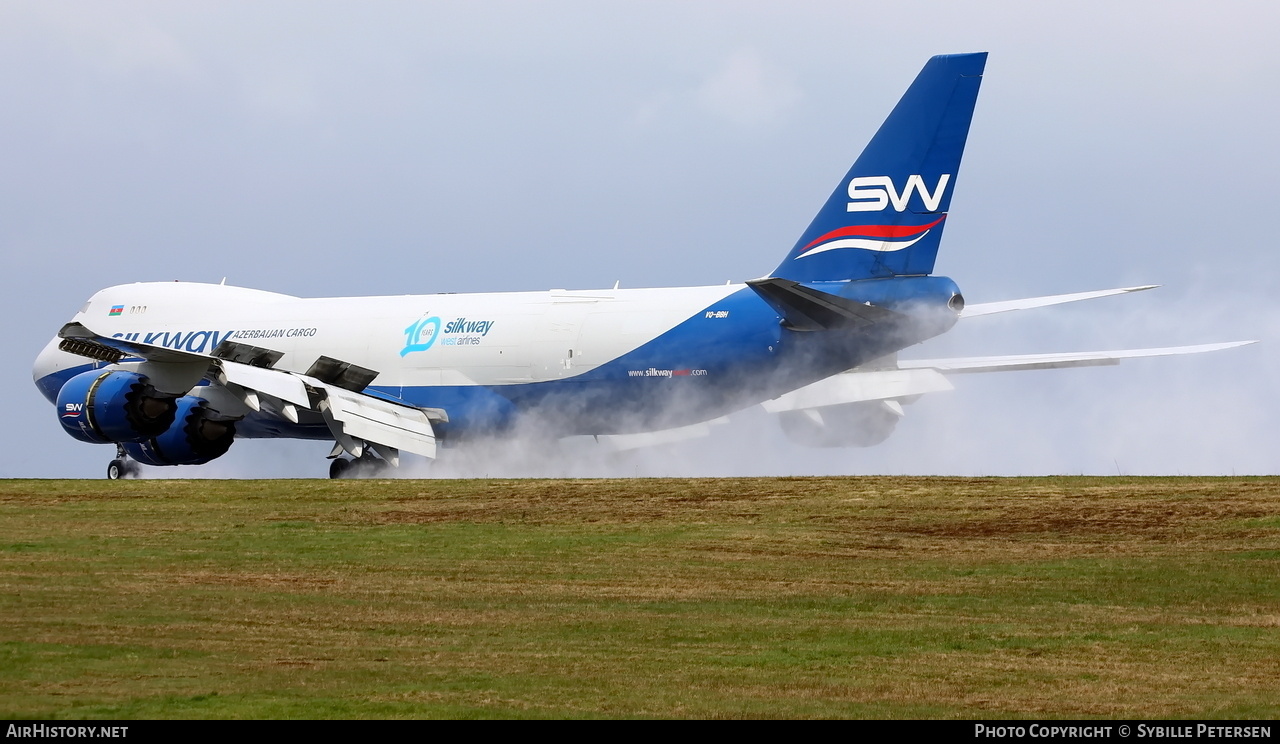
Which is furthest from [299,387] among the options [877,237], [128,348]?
[877,237]

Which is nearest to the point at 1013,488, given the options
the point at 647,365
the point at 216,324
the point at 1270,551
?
the point at 1270,551

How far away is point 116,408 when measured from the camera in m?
31.5

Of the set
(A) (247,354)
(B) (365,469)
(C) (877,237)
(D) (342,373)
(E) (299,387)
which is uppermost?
(C) (877,237)

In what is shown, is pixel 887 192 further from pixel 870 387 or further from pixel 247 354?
pixel 247 354

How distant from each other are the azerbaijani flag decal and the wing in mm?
9314

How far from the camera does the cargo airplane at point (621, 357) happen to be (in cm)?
2891

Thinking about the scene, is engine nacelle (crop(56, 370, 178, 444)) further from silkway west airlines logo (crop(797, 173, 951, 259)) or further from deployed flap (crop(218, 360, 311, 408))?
silkway west airlines logo (crop(797, 173, 951, 259))

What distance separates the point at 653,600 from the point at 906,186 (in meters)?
14.0

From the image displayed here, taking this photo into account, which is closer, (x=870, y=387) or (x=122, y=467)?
(x=870, y=387)

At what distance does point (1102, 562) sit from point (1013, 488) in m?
5.93

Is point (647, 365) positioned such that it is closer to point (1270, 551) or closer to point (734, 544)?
point (734, 544)

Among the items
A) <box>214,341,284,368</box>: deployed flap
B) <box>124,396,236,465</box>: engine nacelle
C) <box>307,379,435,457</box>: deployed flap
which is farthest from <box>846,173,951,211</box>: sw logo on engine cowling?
<box>124,396,236,465</box>: engine nacelle

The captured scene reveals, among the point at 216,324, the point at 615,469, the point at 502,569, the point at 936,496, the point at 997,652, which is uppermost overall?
the point at 216,324
